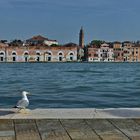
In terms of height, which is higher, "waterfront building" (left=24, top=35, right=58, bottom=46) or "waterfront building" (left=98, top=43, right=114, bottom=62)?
"waterfront building" (left=24, top=35, right=58, bottom=46)

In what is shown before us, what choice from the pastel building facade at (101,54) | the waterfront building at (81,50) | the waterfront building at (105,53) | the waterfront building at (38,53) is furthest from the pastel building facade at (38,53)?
the waterfront building at (105,53)

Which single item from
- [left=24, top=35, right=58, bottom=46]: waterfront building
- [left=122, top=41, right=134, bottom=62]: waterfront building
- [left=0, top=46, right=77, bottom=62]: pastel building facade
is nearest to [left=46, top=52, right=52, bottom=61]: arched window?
[left=0, top=46, right=77, bottom=62]: pastel building facade

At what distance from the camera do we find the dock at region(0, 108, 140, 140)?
16.8 feet

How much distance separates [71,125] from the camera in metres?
5.72

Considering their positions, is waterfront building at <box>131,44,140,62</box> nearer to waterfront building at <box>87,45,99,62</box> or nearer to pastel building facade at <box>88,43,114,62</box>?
pastel building facade at <box>88,43,114,62</box>

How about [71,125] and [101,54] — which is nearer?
[71,125]

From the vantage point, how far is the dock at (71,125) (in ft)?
16.8

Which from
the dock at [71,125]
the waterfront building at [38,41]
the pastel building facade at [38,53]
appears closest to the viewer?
the dock at [71,125]

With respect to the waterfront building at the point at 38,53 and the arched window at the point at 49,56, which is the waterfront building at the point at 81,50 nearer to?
the waterfront building at the point at 38,53

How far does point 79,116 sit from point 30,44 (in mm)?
137455

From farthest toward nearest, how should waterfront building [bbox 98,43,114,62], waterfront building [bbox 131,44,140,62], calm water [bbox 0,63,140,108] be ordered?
waterfront building [bbox 131,44,140,62] → waterfront building [bbox 98,43,114,62] → calm water [bbox 0,63,140,108]

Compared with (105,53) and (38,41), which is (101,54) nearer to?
(105,53)

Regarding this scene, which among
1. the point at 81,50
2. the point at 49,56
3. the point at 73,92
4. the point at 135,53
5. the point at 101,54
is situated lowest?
the point at 73,92

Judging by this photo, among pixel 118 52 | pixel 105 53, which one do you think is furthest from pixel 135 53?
pixel 105 53
